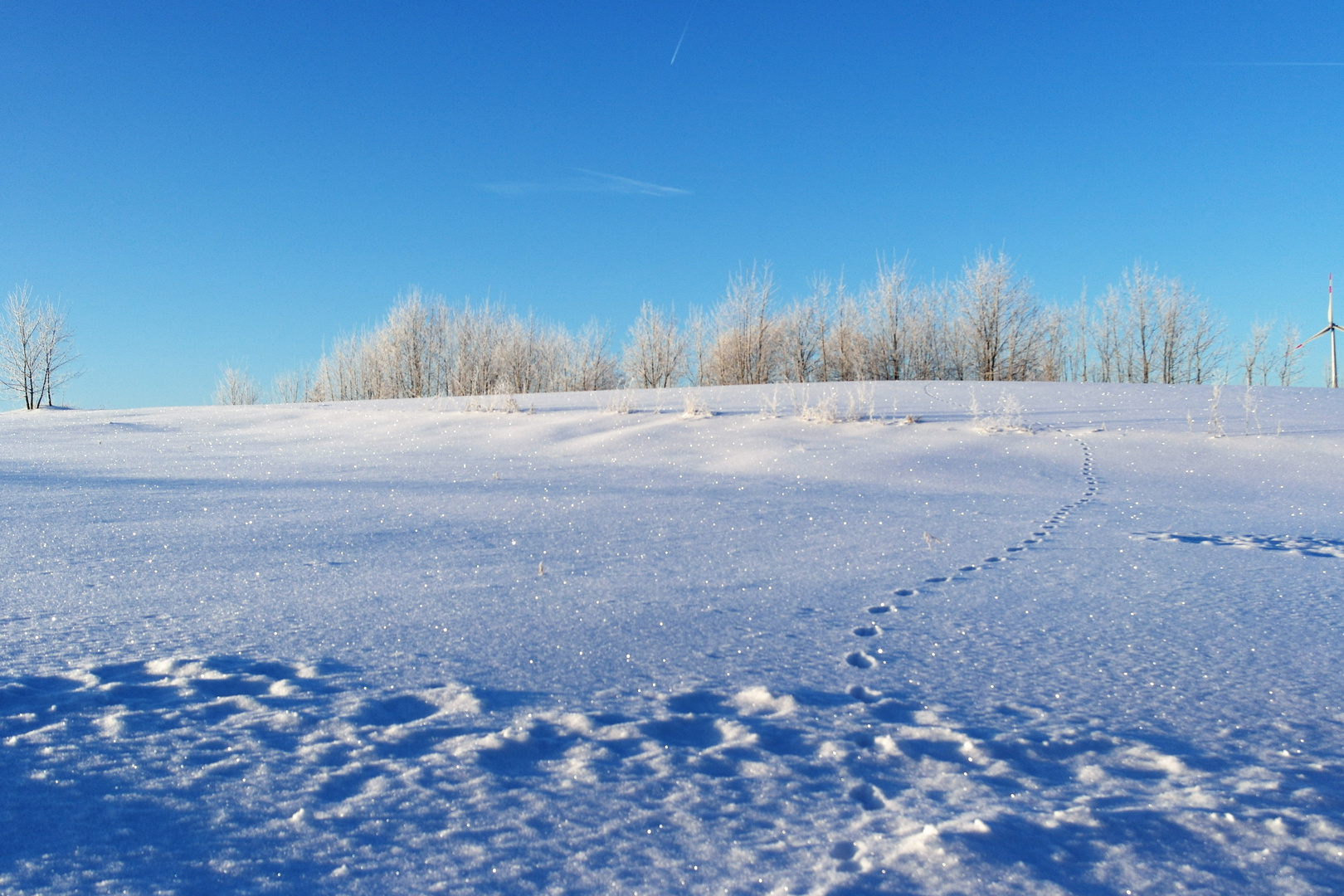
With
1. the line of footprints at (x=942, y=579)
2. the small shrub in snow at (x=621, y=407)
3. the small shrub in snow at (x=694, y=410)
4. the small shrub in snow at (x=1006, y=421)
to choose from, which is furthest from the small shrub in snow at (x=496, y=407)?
the line of footprints at (x=942, y=579)

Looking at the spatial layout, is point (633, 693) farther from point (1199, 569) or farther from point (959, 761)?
point (1199, 569)

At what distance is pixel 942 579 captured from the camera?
7.17ft

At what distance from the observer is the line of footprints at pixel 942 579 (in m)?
1.49

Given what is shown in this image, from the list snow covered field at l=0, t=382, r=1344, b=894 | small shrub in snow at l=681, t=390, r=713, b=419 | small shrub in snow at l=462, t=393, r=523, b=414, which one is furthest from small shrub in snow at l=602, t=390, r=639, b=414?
snow covered field at l=0, t=382, r=1344, b=894

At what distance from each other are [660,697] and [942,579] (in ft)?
3.93

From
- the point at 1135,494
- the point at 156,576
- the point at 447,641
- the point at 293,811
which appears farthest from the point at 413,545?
the point at 1135,494

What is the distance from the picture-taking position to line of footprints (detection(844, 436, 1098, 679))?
1.49m

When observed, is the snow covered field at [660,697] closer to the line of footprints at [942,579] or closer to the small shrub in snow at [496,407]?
the line of footprints at [942,579]

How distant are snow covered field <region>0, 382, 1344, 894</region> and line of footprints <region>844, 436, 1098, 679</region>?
0.05ft

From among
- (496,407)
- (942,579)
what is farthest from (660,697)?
(496,407)

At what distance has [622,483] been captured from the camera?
3.92 m

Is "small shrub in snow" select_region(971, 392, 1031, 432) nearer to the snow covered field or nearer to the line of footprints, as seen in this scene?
the line of footprints

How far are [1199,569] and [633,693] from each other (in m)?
1.97

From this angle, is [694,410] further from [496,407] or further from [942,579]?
[942,579]
